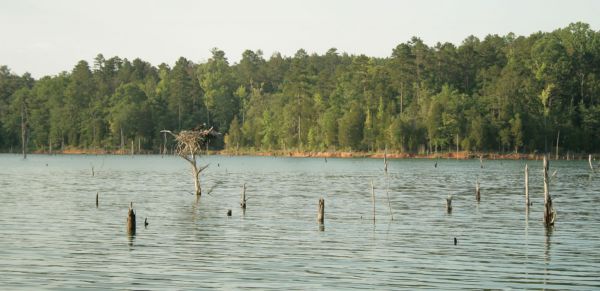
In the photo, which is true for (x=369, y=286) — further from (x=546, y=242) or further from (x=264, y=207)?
(x=264, y=207)

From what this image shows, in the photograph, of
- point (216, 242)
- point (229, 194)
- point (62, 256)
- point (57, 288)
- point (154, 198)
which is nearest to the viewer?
point (57, 288)

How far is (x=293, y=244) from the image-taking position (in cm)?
3688

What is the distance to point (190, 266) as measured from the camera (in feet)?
101

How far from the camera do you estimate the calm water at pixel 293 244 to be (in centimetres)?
2847

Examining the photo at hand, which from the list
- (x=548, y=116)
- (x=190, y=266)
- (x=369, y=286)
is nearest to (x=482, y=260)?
(x=369, y=286)

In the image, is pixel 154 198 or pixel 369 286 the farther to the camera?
pixel 154 198

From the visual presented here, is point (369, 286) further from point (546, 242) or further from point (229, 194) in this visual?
point (229, 194)

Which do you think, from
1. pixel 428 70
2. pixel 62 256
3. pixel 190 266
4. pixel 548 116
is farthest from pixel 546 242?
pixel 428 70

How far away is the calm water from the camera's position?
28.5 meters

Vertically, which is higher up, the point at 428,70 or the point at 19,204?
the point at 428,70

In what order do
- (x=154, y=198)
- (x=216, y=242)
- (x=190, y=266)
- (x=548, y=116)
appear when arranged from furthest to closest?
1. (x=548, y=116)
2. (x=154, y=198)
3. (x=216, y=242)
4. (x=190, y=266)

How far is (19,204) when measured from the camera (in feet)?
189

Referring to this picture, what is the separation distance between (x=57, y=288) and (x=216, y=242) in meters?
11.6

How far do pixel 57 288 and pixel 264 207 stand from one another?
1194 inches
